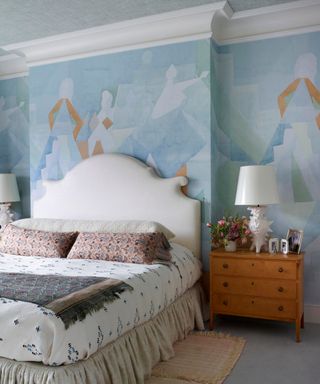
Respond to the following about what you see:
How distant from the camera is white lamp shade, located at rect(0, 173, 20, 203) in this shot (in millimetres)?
4582

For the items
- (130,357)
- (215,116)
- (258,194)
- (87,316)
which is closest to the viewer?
(87,316)

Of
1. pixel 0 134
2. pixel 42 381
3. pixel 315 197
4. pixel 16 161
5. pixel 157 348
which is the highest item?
pixel 0 134

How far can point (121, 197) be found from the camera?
394 centimetres

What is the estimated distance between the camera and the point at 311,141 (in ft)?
11.7

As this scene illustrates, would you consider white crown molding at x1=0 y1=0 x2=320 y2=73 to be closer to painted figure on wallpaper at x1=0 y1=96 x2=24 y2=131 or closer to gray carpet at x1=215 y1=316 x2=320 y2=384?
painted figure on wallpaper at x1=0 y1=96 x2=24 y2=131

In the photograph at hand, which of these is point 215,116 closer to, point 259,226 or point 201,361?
point 259,226

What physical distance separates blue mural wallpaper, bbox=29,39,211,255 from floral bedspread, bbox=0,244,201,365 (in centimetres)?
84

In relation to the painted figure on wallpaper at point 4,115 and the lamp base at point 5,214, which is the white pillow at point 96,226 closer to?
the lamp base at point 5,214

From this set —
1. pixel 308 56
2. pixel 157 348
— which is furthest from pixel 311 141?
pixel 157 348

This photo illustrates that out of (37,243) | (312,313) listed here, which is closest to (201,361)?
(312,313)

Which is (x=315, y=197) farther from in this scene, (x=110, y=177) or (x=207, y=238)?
(x=110, y=177)

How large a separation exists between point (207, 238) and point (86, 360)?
6.10 feet

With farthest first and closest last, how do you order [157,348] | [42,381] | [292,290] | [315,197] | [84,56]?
[84,56], [315,197], [292,290], [157,348], [42,381]

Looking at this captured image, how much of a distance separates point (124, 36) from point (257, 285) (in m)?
2.53
